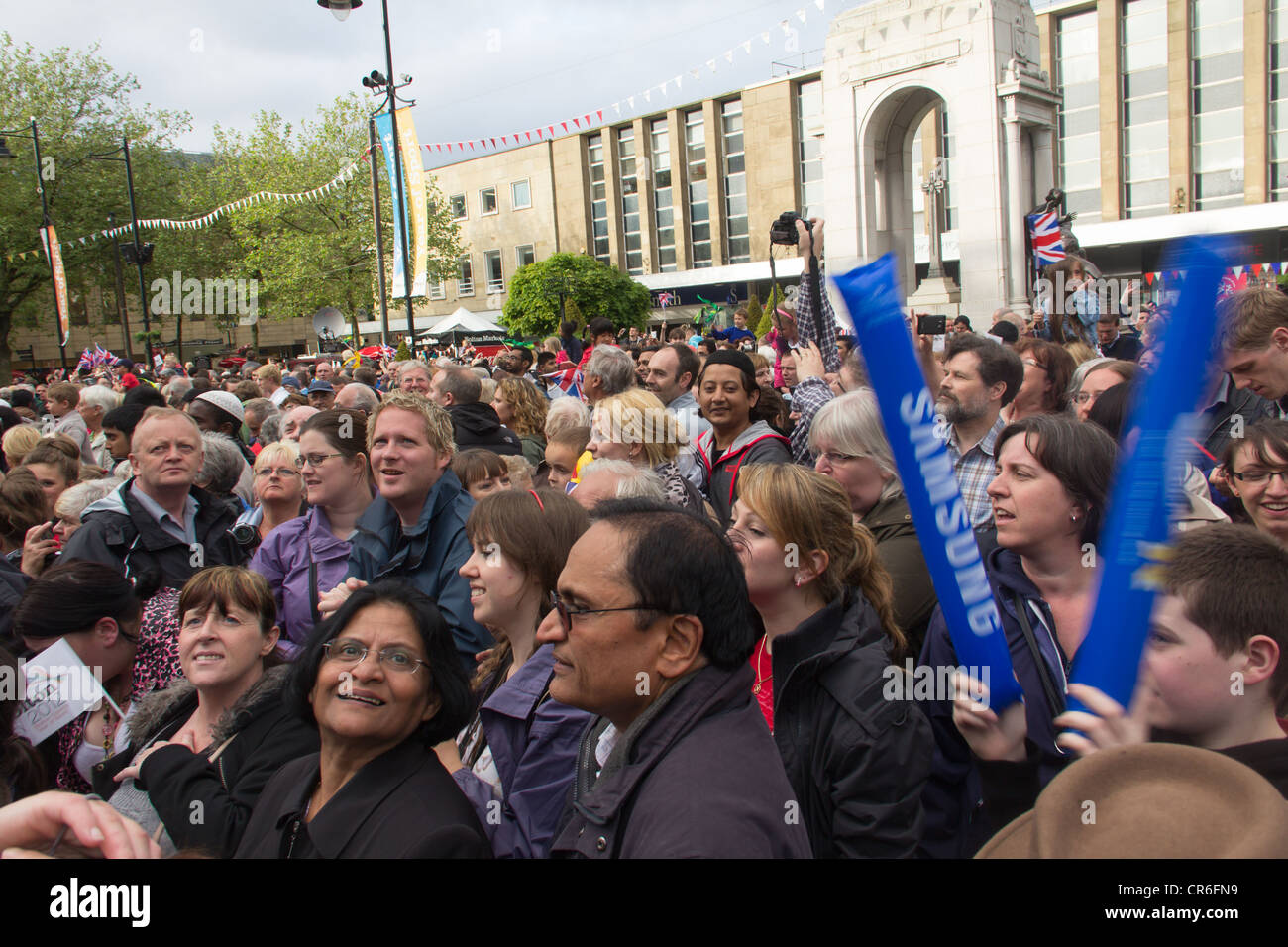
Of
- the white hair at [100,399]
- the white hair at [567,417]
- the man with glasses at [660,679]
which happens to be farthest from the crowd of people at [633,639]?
the white hair at [100,399]

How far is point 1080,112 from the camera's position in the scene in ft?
124

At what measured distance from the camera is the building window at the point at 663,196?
158ft

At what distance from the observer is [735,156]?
4644 centimetres

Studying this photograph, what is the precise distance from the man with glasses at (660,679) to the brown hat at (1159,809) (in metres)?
0.54

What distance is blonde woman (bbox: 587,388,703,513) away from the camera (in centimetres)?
448

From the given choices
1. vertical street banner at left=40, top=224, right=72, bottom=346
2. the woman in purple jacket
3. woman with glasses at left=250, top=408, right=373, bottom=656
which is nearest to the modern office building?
the woman in purple jacket

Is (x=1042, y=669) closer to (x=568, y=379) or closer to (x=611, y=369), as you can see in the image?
(x=611, y=369)

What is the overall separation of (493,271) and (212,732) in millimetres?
53951

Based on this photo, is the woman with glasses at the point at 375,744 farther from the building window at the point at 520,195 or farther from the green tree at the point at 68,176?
the building window at the point at 520,195

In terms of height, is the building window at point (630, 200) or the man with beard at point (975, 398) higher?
the building window at point (630, 200)

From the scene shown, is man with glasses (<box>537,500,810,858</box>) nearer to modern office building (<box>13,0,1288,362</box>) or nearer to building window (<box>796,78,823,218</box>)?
modern office building (<box>13,0,1288,362</box>)

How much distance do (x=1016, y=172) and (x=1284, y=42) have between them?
893 inches

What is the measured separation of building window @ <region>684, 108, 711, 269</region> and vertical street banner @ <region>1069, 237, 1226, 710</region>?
4740cm
